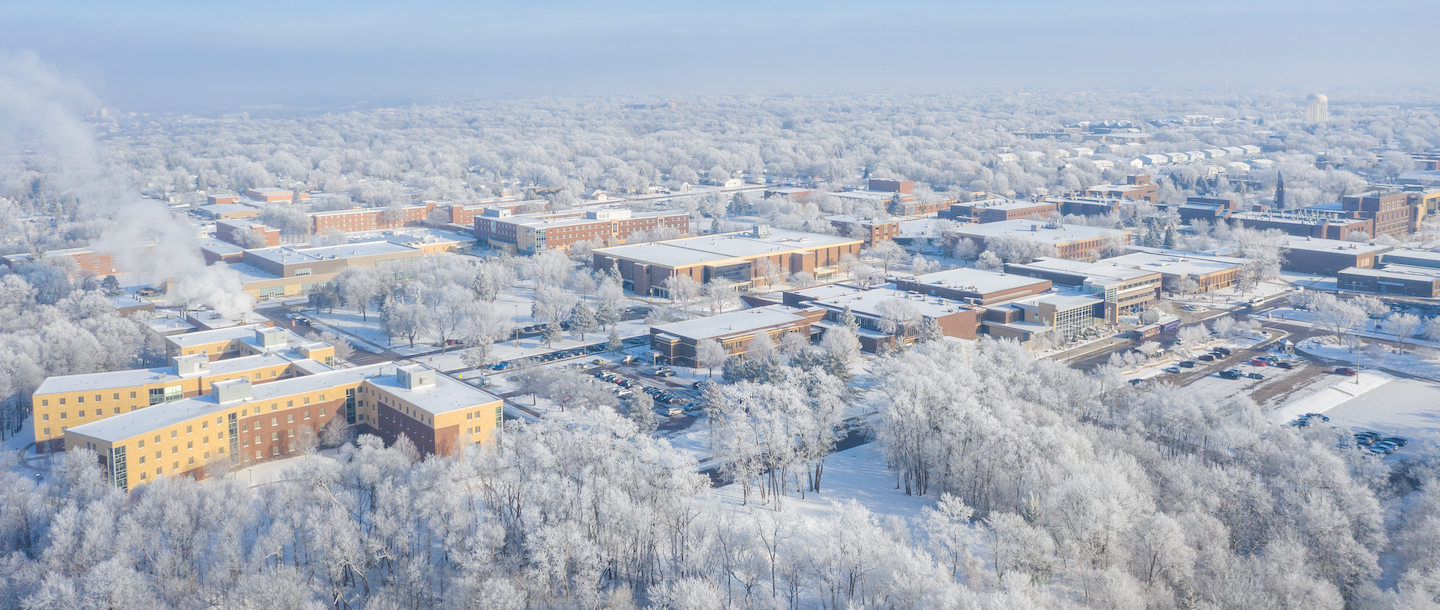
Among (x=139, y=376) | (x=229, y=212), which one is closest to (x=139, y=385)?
(x=139, y=376)

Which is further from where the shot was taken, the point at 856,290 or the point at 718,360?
the point at 856,290

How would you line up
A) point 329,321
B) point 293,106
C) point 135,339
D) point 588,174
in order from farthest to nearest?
1. point 293,106
2. point 588,174
3. point 329,321
4. point 135,339

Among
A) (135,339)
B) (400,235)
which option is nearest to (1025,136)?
(400,235)

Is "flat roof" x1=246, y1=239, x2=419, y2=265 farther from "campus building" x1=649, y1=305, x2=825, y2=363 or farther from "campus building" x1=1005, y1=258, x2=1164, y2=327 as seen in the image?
"campus building" x1=1005, y1=258, x2=1164, y2=327

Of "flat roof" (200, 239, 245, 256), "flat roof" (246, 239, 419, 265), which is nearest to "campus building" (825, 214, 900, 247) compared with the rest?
"flat roof" (246, 239, 419, 265)

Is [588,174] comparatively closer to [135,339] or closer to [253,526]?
[135,339]

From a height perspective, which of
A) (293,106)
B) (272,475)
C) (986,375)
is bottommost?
(272,475)
